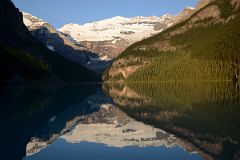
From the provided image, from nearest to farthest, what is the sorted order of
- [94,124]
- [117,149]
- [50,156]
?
[50,156]
[117,149]
[94,124]

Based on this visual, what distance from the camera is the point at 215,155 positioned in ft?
85.3

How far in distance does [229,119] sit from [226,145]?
537 inches

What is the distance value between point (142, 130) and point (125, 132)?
1.71 metres

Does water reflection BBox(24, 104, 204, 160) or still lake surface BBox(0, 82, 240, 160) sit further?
water reflection BBox(24, 104, 204, 160)

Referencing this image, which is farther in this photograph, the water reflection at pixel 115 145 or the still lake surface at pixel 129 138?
the water reflection at pixel 115 145

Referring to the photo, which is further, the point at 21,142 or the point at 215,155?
the point at 21,142

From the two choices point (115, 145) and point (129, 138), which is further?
point (129, 138)

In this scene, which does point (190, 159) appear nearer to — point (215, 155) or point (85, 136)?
point (215, 155)

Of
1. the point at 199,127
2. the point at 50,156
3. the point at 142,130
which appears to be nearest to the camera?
the point at 50,156

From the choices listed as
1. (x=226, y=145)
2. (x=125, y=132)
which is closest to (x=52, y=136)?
(x=125, y=132)

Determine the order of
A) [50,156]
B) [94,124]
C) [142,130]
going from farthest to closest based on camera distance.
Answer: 1. [94,124]
2. [142,130]
3. [50,156]

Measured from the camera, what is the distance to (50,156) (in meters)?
27.9

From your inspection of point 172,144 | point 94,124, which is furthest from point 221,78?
point 172,144

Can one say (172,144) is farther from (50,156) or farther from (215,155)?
(50,156)
